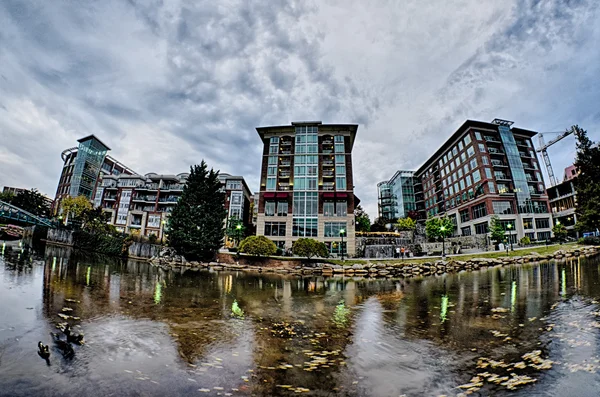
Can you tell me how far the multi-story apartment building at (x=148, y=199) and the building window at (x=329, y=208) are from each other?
27.0 metres

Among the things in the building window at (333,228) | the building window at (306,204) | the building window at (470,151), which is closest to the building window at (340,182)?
the building window at (306,204)

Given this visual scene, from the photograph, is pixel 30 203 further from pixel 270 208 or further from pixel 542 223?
pixel 542 223

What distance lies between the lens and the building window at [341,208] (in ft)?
178

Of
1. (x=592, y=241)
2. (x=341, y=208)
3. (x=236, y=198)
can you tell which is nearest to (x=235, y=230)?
(x=236, y=198)

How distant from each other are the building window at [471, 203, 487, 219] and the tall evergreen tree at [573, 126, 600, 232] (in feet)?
57.3

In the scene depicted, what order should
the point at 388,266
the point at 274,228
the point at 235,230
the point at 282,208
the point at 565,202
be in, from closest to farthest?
the point at 388,266
the point at 274,228
the point at 282,208
the point at 235,230
the point at 565,202

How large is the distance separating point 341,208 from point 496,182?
39.8m

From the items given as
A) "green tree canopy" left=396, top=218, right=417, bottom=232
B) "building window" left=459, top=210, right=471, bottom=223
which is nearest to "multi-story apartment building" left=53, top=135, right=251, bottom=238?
"green tree canopy" left=396, top=218, right=417, bottom=232

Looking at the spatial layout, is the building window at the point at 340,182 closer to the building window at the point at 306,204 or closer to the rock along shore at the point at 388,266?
the building window at the point at 306,204

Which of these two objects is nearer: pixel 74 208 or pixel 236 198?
pixel 74 208

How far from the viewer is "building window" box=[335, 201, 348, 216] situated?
54.2m

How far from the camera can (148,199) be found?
78.5 metres

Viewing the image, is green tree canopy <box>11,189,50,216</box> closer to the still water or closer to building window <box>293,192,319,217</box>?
building window <box>293,192,319,217</box>

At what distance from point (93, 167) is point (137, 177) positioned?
56.3ft
